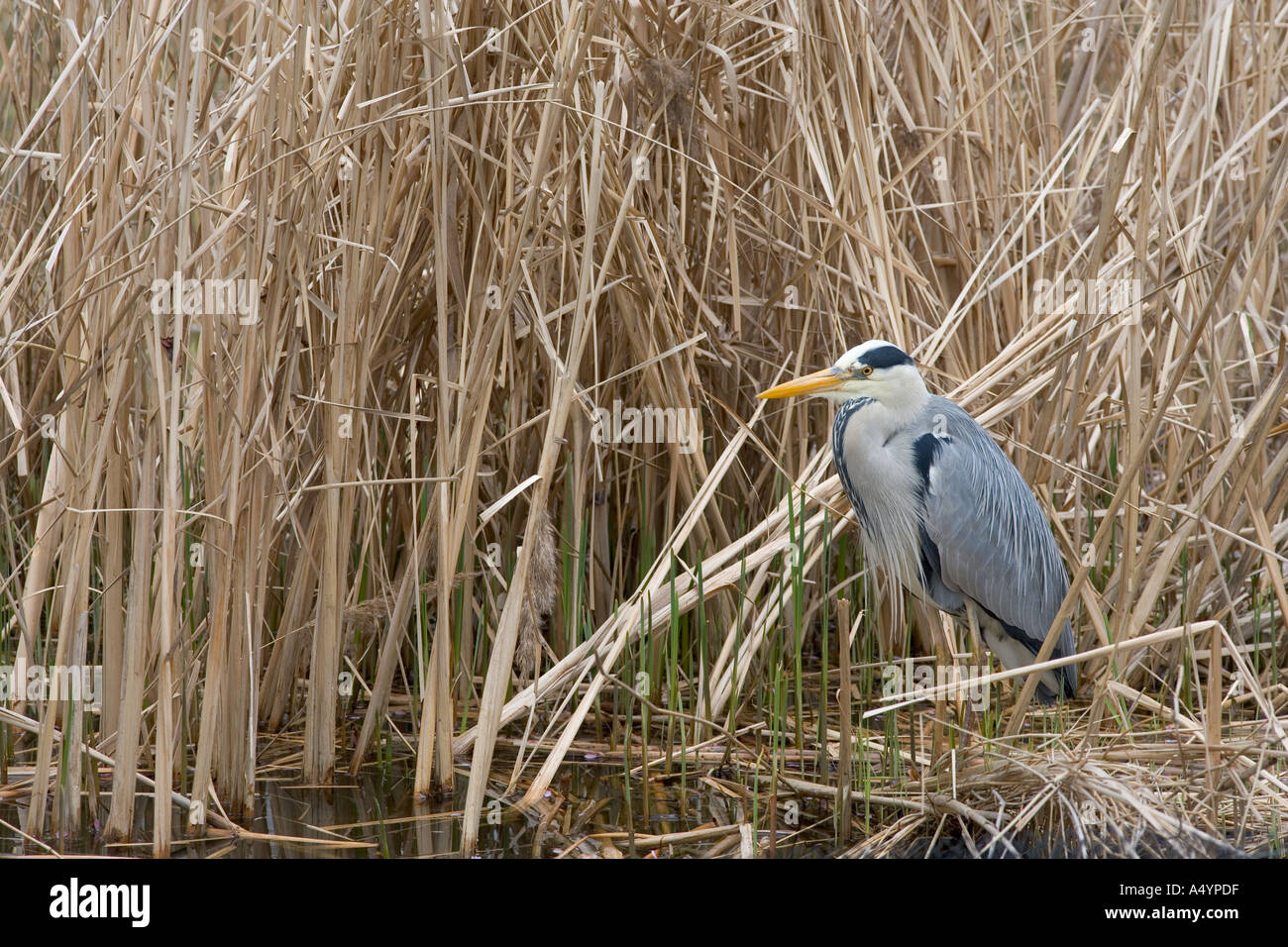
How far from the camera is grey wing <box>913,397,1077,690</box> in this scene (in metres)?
2.67

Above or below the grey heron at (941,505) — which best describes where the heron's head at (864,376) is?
above

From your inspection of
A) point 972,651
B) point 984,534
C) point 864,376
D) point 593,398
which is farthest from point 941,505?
point 593,398

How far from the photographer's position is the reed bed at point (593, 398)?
2107 millimetres

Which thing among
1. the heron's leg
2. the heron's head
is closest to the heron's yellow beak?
the heron's head

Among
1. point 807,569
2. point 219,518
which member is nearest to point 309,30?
point 219,518

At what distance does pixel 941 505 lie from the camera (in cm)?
275

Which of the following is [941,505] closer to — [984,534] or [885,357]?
[984,534]

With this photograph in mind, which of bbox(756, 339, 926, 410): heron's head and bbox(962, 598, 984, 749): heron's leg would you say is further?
bbox(962, 598, 984, 749): heron's leg

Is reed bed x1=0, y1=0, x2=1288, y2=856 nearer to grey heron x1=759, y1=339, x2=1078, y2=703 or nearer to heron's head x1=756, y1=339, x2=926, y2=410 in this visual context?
grey heron x1=759, y1=339, x2=1078, y2=703

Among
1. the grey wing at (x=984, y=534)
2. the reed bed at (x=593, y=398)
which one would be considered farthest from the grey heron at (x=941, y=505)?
the reed bed at (x=593, y=398)

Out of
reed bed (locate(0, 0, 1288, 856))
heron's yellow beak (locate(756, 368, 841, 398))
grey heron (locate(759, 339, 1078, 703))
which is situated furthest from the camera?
grey heron (locate(759, 339, 1078, 703))

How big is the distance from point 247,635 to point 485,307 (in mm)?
790

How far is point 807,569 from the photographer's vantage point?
3.08m

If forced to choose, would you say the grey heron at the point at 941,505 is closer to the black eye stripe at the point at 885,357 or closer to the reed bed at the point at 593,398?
the black eye stripe at the point at 885,357
